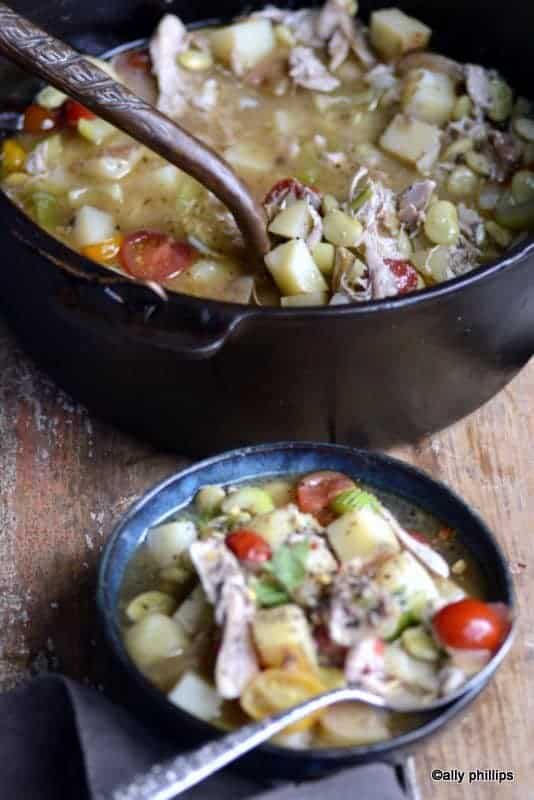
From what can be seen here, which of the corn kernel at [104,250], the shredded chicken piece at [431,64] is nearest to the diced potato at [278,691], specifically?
the corn kernel at [104,250]

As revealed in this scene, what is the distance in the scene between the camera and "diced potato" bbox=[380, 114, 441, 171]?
2701 mm

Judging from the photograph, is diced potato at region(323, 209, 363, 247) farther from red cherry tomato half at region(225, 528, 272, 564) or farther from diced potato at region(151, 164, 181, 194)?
red cherry tomato half at region(225, 528, 272, 564)

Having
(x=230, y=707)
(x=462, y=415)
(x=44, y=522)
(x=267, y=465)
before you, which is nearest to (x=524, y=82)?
(x=462, y=415)

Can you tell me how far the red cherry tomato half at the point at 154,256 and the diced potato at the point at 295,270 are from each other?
19 cm

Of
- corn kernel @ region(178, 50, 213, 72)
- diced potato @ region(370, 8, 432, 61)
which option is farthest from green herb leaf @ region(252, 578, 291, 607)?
diced potato @ region(370, 8, 432, 61)

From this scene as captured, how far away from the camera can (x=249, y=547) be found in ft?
6.07

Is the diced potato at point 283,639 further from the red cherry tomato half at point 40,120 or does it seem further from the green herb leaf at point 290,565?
the red cherry tomato half at point 40,120

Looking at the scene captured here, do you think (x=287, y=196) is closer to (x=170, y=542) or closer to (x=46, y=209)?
(x=46, y=209)

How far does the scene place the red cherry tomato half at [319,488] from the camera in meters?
2.09

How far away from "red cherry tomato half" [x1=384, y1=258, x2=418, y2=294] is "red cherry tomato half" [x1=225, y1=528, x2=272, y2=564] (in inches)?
26.8

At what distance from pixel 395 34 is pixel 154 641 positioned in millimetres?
1673

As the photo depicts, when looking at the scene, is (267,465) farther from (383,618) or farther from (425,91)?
(425,91)

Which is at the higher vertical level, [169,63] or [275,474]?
[169,63]

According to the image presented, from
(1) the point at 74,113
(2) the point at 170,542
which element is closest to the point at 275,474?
(2) the point at 170,542
